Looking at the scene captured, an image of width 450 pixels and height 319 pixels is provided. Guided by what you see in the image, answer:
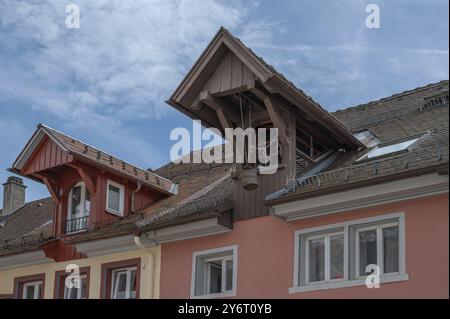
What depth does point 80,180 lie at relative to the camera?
22516mm

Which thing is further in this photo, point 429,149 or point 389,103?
point 389,103

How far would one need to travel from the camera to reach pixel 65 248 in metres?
21.9

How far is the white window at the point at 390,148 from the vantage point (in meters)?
18.9

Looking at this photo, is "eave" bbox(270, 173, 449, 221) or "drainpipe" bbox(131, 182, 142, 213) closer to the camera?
"eave" bbox(270, 173, 449, 221)

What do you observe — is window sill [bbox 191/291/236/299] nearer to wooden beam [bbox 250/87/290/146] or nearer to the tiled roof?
the tiled roof

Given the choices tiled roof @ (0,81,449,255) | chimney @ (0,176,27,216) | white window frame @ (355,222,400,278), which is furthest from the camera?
chimney @ (0,176,27,216)

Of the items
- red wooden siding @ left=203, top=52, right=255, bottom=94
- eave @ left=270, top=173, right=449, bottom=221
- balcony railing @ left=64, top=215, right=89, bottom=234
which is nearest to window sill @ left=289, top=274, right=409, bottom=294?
eave @ left=270, top=173, right=449, bottom=221

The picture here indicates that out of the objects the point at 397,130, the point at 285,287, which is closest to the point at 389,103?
the point at 397,130

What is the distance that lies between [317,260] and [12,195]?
17667 millimetres

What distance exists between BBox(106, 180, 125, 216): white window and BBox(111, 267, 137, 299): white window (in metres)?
1.88

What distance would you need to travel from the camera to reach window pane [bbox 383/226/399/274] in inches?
649

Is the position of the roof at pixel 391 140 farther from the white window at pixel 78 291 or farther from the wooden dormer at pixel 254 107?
the white window at pixel 78 291
